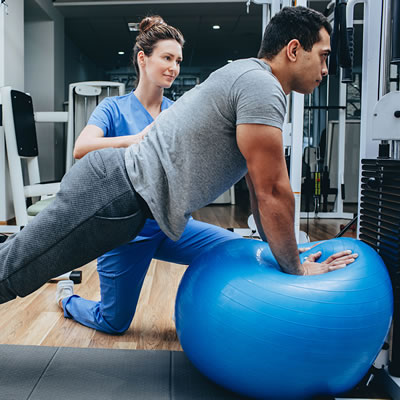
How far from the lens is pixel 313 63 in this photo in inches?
44.6

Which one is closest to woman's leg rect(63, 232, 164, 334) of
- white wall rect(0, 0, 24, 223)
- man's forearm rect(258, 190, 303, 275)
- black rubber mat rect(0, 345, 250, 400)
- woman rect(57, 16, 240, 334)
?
woman rect(57, 16, 240, 334)

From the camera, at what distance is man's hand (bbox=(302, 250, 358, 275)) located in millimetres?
1162

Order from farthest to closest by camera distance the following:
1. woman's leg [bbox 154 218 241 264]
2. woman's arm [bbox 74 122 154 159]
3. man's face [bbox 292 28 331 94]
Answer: woman's leg [bbox 154 218 241 264], woman's arm [bbox 74 122 154 159], man's face [bbox 292 28 331 94]

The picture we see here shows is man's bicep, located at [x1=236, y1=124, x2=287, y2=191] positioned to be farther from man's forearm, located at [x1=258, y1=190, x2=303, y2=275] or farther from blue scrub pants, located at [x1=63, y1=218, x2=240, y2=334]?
blue scrub pants, located at [x1=63, y1=218, x2=240, y2=334]

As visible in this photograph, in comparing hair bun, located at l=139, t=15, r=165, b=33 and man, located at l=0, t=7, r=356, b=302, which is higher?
hair bun, located at l=139, t=15, r=165, b=33

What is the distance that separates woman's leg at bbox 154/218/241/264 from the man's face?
→ 0.57m

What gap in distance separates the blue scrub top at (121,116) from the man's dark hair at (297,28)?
64cm

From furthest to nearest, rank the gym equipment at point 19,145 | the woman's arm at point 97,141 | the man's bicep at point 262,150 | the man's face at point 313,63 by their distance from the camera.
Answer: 1. the gym equipment at point 19,145
2. the woman's arm at point 97,141
3. the man's face at point 313,63
4. the man's bicep at point 262,150

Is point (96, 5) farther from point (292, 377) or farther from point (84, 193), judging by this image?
point (292, 377)

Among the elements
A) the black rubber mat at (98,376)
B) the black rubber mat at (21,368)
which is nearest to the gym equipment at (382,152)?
the black rubber mat at (98,376)

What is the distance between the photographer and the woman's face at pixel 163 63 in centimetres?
159

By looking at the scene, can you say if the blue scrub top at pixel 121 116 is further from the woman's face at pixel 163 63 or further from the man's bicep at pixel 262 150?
the man's bicep at pixel 262 150

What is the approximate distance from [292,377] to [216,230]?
0.60 metres

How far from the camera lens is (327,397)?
1127 millimetres
